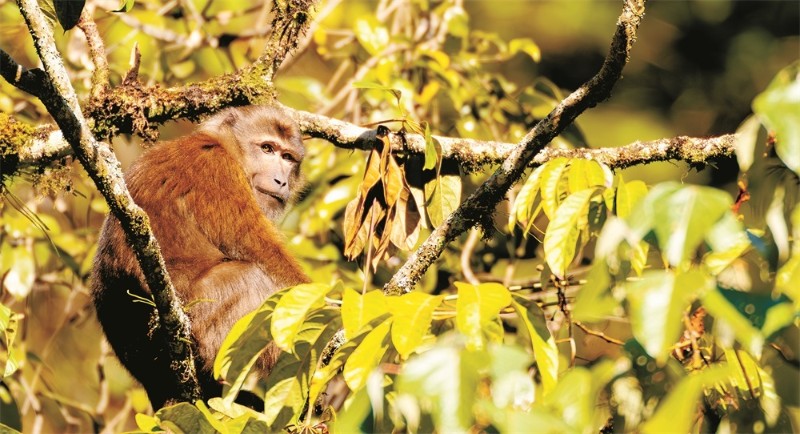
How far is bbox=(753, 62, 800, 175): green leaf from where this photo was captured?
1.53 m

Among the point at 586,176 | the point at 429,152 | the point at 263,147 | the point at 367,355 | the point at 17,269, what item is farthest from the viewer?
the point at 263,147

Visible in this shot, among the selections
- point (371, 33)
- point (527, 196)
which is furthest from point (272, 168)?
point (527, 196)

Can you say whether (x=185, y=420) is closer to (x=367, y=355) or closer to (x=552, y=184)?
(x=367, y=355)

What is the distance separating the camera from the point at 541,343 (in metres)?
2.10

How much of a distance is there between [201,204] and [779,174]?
3.18 metres

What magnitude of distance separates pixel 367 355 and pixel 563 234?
2.28ft

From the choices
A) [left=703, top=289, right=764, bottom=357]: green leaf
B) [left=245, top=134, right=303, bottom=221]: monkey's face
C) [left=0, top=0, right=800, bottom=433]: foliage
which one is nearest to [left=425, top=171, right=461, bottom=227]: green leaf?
[left=0, top=0, right=800, bottom=433]: foliage

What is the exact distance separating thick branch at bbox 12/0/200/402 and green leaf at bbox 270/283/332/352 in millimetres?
875

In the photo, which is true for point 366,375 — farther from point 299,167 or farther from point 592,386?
point 299,167

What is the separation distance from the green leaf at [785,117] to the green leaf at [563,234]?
0.90 meters

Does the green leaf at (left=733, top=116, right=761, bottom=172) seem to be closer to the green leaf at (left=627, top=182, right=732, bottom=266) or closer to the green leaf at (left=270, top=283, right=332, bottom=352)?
the green leaf at (left=627, top=182, right=732, bottom=266)

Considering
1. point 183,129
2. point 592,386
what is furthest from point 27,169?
point 183,129

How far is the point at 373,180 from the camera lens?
362cm

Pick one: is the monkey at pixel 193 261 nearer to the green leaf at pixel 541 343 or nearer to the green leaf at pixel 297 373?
the green leaf at pixel 297 373
